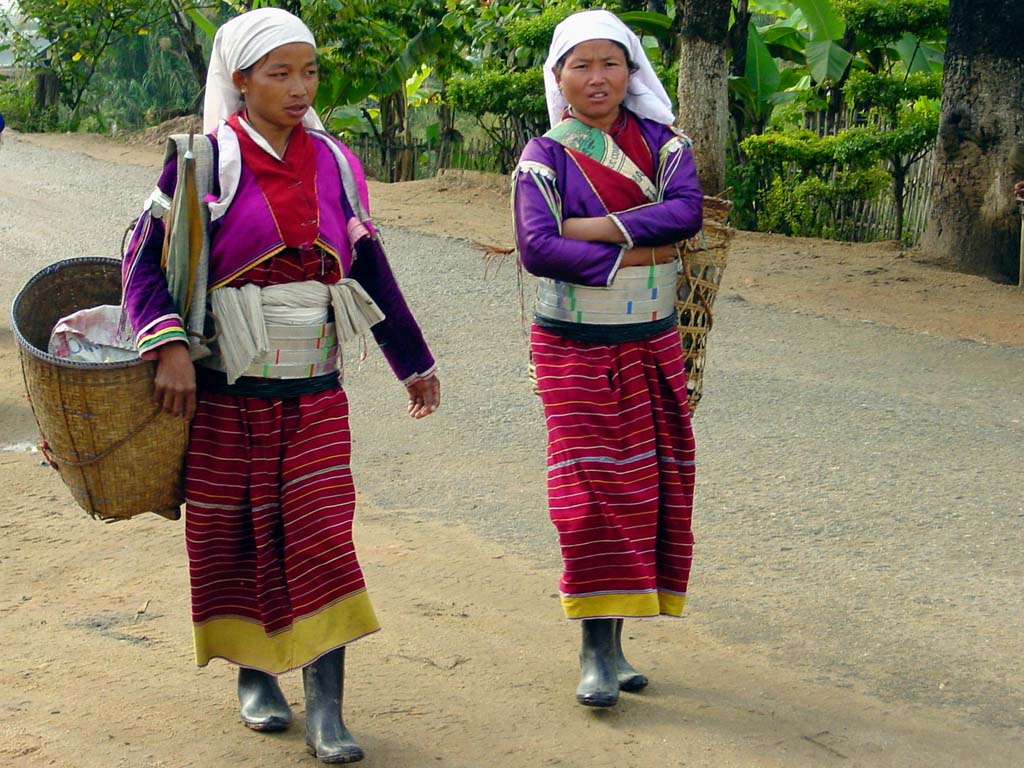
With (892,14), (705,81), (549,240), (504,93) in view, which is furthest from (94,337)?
(504,93)

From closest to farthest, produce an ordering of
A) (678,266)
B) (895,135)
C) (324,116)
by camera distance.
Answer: (678,266) < (895,135) < (324,116)

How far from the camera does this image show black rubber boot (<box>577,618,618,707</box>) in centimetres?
367

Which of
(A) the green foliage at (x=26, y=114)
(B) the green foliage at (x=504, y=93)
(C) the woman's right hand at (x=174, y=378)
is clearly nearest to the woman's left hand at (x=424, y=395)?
(C) the woman's right hand at (x=174, y=378)

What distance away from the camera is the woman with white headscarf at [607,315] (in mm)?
3605

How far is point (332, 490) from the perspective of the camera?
133 inches

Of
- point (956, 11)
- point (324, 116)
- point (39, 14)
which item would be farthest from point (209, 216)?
point (39, 14)

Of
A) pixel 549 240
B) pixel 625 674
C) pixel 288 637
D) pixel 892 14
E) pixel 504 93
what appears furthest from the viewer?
pixel 504 93

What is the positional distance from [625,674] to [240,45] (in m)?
2.05

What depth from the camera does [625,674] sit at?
3.84 meters

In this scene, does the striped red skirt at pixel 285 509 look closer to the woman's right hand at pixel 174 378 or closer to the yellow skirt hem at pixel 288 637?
the yellow skirt hem at pixel 288 637

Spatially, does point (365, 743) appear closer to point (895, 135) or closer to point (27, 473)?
point (27, 473)

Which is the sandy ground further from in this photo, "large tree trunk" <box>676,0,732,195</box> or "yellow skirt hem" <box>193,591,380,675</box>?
"large tree trunk" <box>676,0,732,195</box>

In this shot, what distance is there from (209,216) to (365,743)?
1447 mm

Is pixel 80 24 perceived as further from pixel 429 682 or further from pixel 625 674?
pixel 625 674
